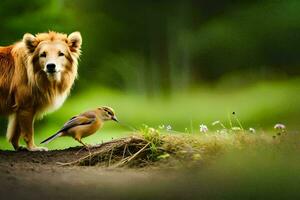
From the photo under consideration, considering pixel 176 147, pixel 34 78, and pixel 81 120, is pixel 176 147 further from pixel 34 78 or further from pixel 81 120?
pixel 34 78

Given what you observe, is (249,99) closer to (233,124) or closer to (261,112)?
(261,112)

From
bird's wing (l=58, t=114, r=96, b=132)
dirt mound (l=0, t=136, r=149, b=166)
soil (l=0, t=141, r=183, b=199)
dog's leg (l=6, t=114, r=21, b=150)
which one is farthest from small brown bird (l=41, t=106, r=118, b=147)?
dog's leg (l=6, t=114, r=21, b=150)

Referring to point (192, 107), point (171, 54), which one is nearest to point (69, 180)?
point (192, 107)

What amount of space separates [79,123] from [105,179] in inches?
39.0

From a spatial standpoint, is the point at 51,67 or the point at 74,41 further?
the point at 74,41

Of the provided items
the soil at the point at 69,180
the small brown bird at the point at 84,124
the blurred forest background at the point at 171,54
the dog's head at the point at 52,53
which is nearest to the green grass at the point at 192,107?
the blurred forest background at the point at 171,54

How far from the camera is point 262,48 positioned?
6266 mm

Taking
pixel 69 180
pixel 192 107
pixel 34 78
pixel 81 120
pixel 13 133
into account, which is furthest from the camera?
pixel 192 107

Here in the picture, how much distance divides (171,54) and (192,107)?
0.74 metres

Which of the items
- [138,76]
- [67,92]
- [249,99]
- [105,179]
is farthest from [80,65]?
[105,179]

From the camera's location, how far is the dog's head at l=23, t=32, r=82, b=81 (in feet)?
17.1

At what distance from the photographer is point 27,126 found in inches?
212

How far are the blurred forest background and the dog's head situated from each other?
0.72 meters

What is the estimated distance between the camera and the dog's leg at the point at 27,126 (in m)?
5.36
